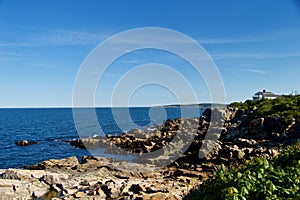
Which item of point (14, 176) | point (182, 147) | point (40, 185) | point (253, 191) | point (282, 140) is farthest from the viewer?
point (182, 147)

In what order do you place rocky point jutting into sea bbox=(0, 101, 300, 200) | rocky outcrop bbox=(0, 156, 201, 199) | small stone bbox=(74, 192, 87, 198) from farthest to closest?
rocky point jutting into sea bbox=(0, 101, 300, 200) < small stone bbox=(74, 192, 87, 198) < rocky outcrop bbox=(0, 156, 201, 199)

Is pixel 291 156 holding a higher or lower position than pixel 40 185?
higher

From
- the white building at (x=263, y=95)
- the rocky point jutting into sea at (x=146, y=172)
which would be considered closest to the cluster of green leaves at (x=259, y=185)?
the rocky point jutting into sea at (x=146, y=172)

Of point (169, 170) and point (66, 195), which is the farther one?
point (169, 170)

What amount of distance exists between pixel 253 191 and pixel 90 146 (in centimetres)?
3706

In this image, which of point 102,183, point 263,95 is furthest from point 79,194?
point 263,95

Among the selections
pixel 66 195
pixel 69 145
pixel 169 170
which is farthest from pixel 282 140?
pixel 69 145

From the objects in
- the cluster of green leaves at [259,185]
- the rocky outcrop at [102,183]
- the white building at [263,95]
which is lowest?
the rocky outcrop at [102,183]

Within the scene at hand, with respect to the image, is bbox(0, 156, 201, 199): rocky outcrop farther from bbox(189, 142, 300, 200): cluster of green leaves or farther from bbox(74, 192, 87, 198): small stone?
bbox(189, 142, 300, 200): cluster of green leaves

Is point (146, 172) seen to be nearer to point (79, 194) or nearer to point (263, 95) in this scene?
point (79, 194)

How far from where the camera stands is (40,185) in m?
16.7

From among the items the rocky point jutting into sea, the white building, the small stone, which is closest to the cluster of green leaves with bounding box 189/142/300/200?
the rocky point jutting into sea

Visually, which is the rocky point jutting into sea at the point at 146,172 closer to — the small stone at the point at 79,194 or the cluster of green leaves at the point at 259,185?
the small stone at the point at 79,194

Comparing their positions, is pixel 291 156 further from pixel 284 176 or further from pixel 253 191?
pixel 253 191
